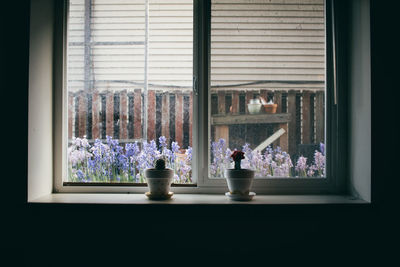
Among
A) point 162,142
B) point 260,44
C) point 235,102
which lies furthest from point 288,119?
point 162,142

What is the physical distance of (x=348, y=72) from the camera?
2.10 meters

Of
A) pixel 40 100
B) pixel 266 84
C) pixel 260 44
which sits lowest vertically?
pixel 40 100

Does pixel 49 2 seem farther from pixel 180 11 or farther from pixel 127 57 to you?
pixel 180 11

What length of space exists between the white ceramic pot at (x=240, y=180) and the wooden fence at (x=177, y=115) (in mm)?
233

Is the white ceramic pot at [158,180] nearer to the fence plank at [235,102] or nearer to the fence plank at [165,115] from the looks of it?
the fence plank at [165,115]

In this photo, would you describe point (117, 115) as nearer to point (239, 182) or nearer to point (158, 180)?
point (158, 180)

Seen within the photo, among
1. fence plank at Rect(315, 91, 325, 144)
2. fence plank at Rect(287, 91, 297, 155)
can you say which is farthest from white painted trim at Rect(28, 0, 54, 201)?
fence plank at Rect(315, 91, 325, 144)

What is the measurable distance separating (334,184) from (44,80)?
176 cm

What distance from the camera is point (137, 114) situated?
7.09 feet

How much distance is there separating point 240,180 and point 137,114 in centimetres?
73
